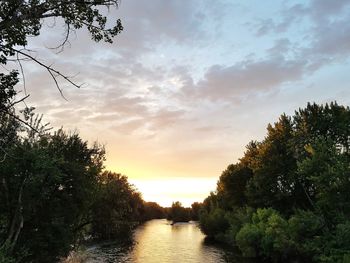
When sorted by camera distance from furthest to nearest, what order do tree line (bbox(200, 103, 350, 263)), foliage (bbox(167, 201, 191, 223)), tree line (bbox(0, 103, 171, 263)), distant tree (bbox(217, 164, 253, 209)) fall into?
1. foliage (bbox(167, 201, 191, 223))
2. distant tree (bbox(217, 164, 253, 209))
3. tree line (bbox(200, 103, 350, 263))
4. tree line (bbox(0, 103, 171, 263))

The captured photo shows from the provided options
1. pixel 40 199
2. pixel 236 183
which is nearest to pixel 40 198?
pixel 40 199

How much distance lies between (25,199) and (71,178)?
729 centimetres

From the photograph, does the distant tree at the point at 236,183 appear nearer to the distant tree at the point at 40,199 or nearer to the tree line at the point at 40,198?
the tree line at the point at 40,198

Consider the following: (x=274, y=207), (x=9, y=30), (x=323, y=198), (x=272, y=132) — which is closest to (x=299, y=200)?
A: (x=274, y=207)

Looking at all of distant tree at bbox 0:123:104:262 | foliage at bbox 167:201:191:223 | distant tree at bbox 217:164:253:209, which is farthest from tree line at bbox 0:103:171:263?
foliage at bbox 167:201:191:223

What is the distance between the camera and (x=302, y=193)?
6128 cm

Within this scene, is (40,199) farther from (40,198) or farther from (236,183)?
(236,183)

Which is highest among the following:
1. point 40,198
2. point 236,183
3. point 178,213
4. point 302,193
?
point 178,213

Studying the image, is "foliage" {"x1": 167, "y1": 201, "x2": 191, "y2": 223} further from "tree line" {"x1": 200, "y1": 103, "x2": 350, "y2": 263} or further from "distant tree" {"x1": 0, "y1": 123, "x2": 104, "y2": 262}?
"distant tree" {"x1": 0, "y1": 123, "x2": 104, "y2": 262}

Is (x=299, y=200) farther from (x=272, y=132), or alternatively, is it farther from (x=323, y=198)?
(x=323, y=198)

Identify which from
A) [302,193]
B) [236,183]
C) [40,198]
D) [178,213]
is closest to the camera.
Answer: [40,198]

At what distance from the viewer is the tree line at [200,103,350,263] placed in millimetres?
35219

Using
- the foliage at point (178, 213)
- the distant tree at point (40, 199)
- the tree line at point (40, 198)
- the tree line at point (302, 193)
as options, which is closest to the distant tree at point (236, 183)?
the tree line at point (302, 193)

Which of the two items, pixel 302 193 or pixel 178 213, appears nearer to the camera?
pixel 302 193
